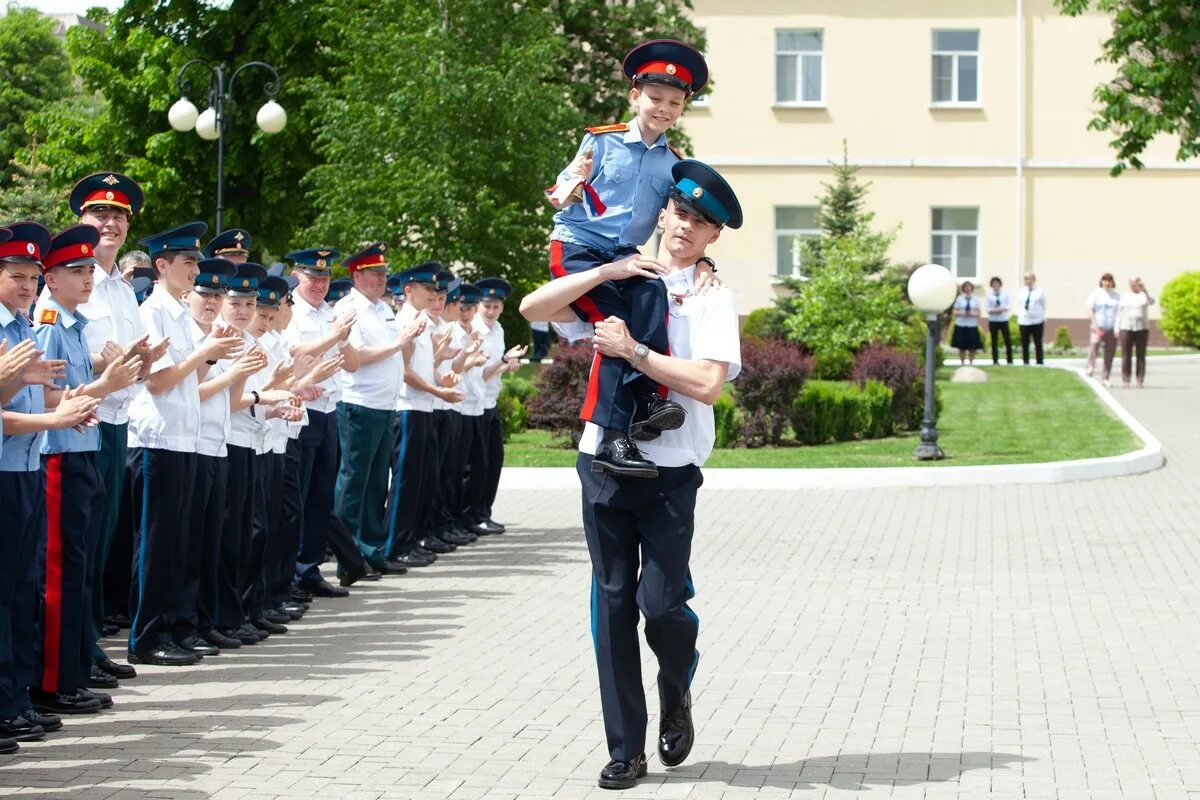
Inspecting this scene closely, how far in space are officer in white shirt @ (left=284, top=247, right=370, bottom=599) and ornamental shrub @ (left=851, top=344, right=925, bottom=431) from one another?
42.3ft

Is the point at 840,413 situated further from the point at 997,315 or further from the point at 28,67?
the point at 28,67

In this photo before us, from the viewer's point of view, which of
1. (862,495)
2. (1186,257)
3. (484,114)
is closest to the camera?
(862,495)

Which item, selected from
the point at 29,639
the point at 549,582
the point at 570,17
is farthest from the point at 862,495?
the point at 570,17

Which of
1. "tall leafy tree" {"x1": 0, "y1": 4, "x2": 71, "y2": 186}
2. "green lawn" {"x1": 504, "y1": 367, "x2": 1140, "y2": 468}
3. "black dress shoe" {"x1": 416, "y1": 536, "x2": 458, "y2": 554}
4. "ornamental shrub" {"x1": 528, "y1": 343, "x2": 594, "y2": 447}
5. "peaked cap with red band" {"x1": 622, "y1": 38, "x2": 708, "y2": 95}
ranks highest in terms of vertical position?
"tall leafy tree" {"x1": 0, "y1": 4, "x2": 71, "y2": 186}

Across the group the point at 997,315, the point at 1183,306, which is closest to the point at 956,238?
the point at 1183,306

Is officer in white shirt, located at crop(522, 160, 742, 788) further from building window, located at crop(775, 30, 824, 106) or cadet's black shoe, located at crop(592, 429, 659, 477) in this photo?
building window, located at crop(775, 30, 824, 106)

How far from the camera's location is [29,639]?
7523mm

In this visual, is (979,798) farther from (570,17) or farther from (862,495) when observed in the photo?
(570,17)

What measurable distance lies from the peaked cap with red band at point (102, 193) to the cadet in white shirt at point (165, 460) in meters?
0.31

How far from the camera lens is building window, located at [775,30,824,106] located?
44219 millimetres

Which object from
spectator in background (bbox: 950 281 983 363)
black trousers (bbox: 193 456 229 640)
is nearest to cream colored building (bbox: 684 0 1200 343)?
spectator in background (bbox: 950 281 983 363)

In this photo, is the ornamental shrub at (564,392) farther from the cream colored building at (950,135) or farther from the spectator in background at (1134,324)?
the cream colored building at (950,135)

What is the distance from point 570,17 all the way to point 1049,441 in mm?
19635

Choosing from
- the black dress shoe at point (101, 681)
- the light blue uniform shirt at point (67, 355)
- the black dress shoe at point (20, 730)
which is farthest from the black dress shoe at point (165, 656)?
the black dress shoe at point (20, 730)
